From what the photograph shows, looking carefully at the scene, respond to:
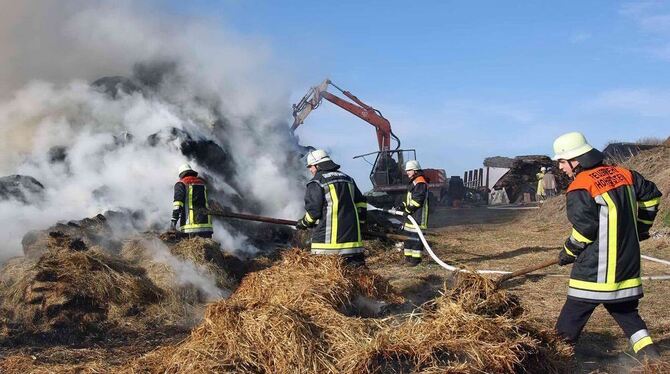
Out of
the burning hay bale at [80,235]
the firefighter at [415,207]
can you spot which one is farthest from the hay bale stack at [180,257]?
the firefighter at [415,207]

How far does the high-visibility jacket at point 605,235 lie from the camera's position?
431 centimetres

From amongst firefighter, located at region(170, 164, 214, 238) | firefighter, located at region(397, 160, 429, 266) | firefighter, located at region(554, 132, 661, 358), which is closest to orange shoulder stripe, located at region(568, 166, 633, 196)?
firefighter, located at region(554, 132, 661, 358)

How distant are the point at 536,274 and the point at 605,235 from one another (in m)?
4.94

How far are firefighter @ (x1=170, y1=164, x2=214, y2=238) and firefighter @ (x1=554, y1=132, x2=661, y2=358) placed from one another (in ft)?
21.3

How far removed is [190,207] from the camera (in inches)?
383

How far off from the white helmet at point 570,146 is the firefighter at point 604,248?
1cm

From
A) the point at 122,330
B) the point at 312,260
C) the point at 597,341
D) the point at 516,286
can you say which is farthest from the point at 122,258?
the point at 597,341

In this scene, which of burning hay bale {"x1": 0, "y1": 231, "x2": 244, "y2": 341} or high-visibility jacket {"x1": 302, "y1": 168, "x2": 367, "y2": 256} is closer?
high-visibility jacket {"x1": 302, "y1": 168, "x2": 367, "y2": 256}

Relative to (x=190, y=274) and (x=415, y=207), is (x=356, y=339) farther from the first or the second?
(x=415, y=207)

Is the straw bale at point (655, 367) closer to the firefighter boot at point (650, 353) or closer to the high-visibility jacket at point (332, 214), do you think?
the firefighter boot at point (650, 353)

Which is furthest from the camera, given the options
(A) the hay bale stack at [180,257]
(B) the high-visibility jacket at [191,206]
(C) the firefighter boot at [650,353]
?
(B) the high-visibility jacket at [191,206]

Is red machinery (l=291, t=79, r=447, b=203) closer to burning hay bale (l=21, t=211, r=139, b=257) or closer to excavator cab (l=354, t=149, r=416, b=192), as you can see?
excavator cab (l=354, t=149, r=416, b=192)

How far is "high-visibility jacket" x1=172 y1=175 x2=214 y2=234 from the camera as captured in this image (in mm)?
9641

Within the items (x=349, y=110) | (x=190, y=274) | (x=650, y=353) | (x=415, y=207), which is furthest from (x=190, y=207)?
(x=349, y=110)
